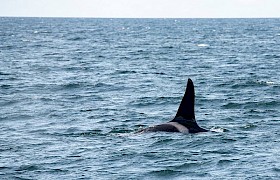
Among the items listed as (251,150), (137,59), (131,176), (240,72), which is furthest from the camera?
(137,59)

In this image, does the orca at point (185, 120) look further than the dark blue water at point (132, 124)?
Yes

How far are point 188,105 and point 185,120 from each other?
59 centimetres

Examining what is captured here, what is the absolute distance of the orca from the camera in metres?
20.9

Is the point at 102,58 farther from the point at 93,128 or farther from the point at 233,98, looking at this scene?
the point at 93,128

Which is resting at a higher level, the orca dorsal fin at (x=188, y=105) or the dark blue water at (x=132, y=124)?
the orca dorsal fin at (x=188, y=105)

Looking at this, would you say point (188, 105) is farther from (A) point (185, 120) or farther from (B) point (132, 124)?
(B) point (132, 124)

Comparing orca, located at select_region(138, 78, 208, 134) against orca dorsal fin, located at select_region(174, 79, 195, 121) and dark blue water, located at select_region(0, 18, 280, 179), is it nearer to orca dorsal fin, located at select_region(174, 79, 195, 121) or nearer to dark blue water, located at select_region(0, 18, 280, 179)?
orca dorsal fin, located at select_region(174, 79, 195, 121)

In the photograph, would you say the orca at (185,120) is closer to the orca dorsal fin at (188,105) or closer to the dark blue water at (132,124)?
the orca dorsal fin at (188,105)

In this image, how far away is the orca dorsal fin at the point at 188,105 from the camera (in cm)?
A: 2086

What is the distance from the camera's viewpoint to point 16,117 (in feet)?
86.0

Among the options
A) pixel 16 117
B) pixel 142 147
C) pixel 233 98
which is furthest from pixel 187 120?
pixel 233 98

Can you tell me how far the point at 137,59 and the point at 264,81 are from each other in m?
24.2

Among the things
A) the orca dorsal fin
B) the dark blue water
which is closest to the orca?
the orca dorsal fin

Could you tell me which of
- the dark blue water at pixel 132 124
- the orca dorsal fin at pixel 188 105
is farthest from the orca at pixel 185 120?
the dark blue water at pixel 132 124
